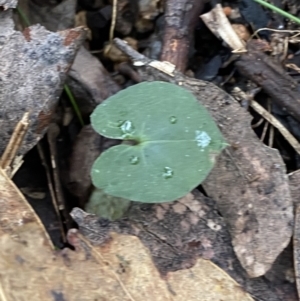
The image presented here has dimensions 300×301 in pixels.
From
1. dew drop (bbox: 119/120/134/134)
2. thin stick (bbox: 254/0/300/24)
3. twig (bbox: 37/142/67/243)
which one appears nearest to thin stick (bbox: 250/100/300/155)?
thin stick (bbox: 254/0/300/24)

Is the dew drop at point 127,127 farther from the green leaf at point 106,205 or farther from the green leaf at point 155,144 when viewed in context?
the green leaf at point 106,205

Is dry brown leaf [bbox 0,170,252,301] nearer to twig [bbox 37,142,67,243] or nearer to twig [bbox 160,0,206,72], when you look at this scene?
twig [bbox 37,142,67,243]

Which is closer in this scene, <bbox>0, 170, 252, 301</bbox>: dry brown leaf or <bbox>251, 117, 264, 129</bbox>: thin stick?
<bbox>0, 170, 252, 301</bbox>: dry brown leaf

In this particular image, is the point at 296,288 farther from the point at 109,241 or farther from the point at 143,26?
the point at 143,26

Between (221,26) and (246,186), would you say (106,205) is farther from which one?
(221,26)

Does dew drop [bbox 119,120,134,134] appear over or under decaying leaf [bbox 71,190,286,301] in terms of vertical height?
over

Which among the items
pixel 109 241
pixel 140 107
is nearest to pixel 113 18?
pixel 140 107

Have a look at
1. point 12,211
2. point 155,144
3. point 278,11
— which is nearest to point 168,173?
point 155,144
